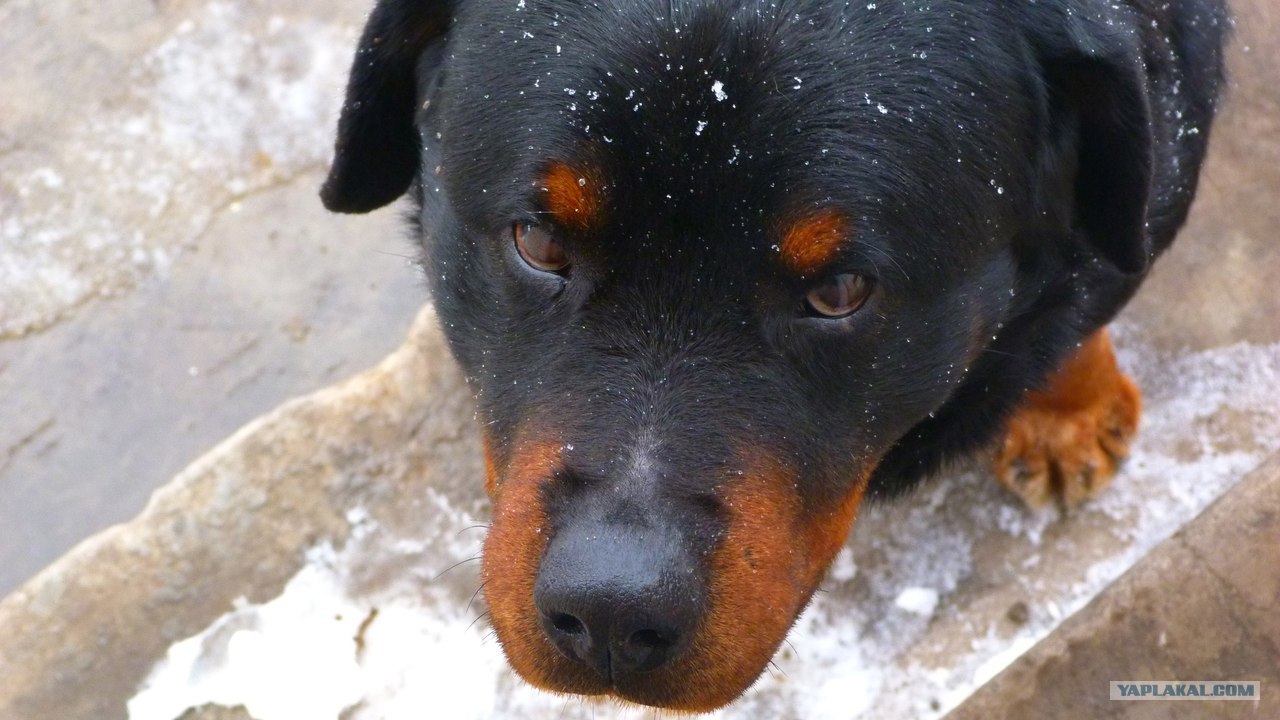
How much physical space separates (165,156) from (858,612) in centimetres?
261

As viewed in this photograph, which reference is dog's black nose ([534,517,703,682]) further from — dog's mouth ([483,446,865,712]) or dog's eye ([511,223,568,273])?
dog's eye ([511,223,568,273])

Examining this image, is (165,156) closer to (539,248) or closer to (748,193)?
(539,248)

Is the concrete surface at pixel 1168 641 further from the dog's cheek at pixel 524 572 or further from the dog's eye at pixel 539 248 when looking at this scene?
the dog's eye at pixel 539 248

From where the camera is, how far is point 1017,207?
6.29ft

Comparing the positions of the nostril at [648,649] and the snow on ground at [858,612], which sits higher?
the nostril at [648,649]

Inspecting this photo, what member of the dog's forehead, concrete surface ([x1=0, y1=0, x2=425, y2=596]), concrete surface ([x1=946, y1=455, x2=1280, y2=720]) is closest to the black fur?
the dog's forehead

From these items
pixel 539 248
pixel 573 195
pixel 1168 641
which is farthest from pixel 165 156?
pixel 1168 641

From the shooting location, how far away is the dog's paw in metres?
2.77

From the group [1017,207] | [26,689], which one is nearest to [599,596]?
[1017,207]

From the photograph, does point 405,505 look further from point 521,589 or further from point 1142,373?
point 1142,373

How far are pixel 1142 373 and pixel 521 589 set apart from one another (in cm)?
196

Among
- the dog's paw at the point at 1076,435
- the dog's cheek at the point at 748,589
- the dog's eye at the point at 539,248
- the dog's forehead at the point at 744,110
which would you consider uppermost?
the dog's forehead at the point at 744,110

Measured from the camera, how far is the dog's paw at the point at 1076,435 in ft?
9.08

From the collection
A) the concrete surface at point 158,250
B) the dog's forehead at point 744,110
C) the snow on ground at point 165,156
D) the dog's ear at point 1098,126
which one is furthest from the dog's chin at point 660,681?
the snow on ground at point 165,156
